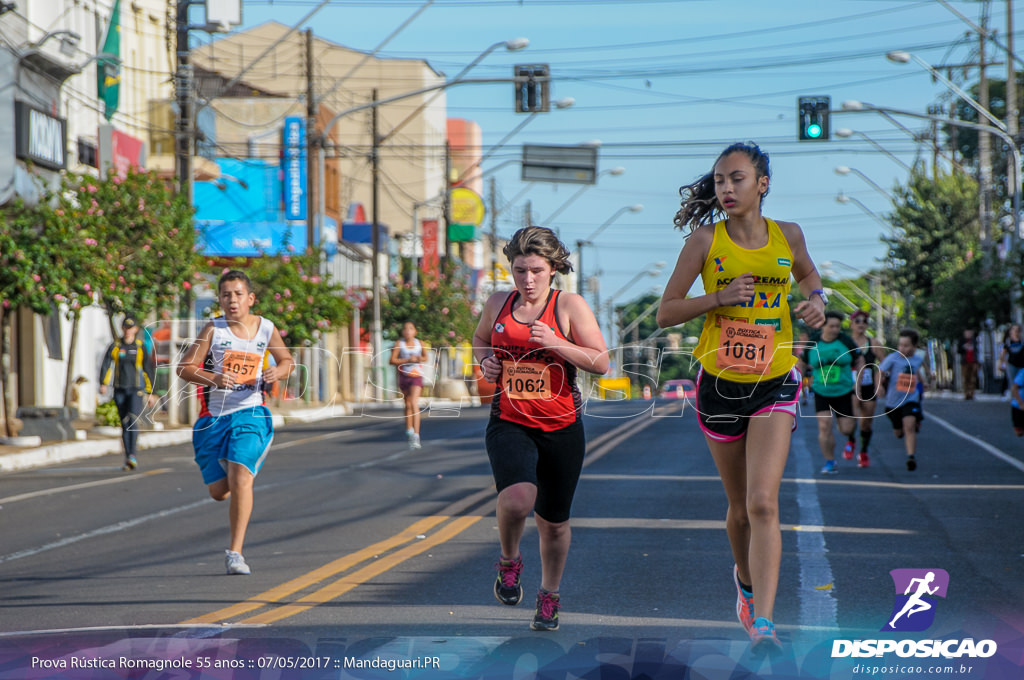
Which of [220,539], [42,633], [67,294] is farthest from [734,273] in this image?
[67,294]

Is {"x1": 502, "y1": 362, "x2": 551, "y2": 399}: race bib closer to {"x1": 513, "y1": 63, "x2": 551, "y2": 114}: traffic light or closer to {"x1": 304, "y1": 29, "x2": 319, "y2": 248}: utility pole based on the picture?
{"x1": 513, "y1": 63, "x2": 551, "y2": 114}: traffic light

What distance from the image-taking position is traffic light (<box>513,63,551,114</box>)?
1091 inches

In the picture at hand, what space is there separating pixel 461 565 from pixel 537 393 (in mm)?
3130

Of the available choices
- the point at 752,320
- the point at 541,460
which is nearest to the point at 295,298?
the point at 541,460

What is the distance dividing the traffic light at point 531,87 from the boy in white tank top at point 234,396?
19.2 metres

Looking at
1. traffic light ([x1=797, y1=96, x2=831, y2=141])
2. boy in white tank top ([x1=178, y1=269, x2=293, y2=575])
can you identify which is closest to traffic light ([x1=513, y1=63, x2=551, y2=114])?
traffic light ([x1=797, y1=96, x2=831, y2=141])

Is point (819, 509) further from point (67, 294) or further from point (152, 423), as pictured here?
point (152, 423)

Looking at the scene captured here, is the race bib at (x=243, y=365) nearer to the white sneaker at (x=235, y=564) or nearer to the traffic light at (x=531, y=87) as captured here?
the white sneaker at (x=235, y=564)

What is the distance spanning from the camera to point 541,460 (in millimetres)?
6805

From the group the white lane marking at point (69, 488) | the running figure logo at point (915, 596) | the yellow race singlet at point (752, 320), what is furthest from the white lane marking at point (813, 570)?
the white lane marking at point (69, 488)

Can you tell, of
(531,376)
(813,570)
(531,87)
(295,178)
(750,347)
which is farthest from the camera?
(295,178)

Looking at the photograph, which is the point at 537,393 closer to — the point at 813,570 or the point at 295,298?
the point at 813,570

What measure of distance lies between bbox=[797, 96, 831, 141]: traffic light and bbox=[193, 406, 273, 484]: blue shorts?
21.8 metres

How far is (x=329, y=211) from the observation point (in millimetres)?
63344
